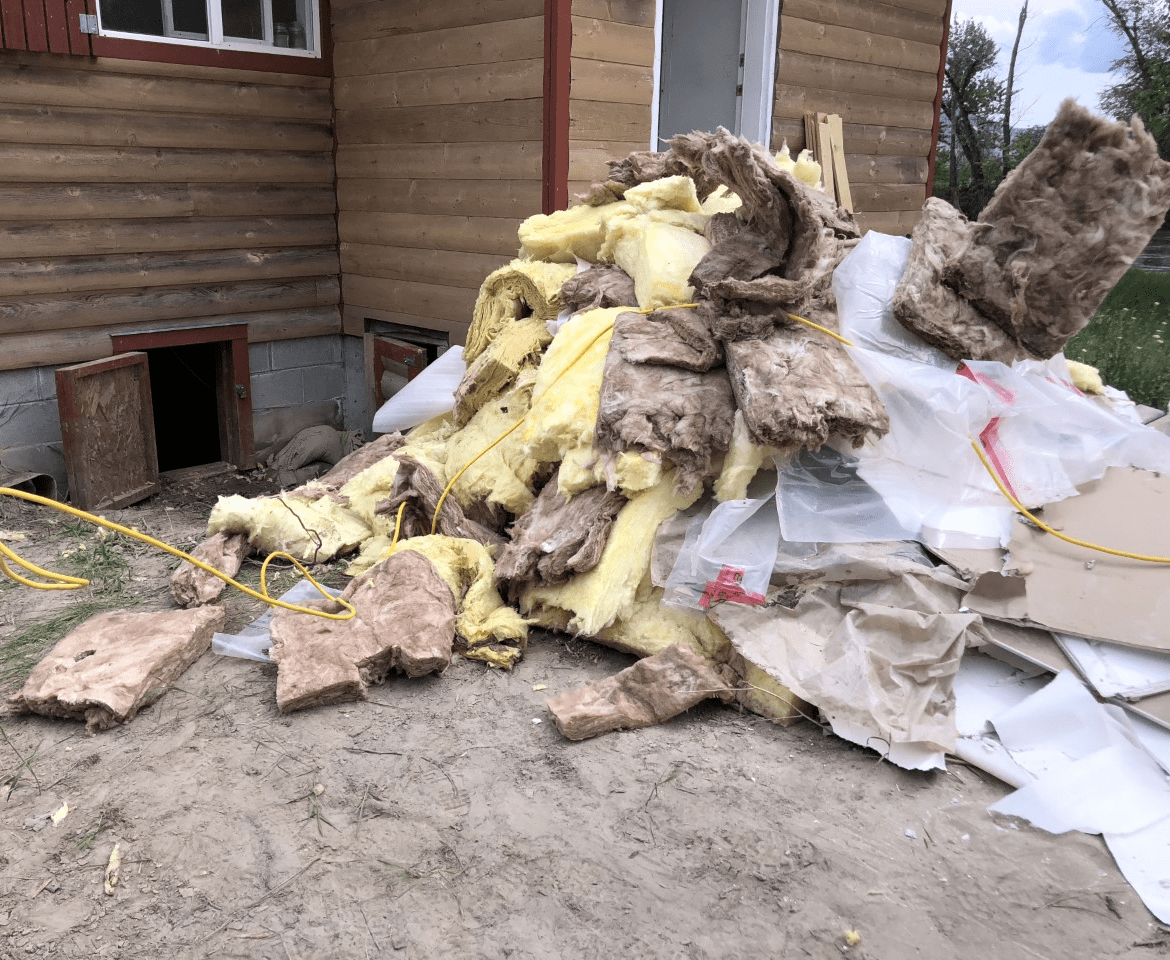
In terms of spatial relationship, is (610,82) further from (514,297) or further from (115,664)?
(115,664)

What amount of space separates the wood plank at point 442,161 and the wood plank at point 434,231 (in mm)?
267

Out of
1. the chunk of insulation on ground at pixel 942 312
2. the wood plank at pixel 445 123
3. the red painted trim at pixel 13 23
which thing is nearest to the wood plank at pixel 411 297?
the wood plank at pixel 445 123

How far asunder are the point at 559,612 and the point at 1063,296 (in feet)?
7.60

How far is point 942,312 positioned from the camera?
12.4 feet

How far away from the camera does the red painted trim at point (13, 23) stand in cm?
530

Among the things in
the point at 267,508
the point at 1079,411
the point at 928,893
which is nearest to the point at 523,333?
the point at 267,508

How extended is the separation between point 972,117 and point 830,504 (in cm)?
1458

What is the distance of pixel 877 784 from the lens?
2.72m

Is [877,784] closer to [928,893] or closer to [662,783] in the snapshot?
[928,893]

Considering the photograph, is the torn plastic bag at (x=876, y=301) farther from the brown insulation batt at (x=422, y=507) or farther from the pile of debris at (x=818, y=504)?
the brown insulation batt at (x=422, y=507)

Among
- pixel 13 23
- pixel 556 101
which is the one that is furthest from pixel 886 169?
pixel 13 23

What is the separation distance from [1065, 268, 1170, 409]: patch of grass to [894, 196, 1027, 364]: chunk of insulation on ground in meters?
3.63

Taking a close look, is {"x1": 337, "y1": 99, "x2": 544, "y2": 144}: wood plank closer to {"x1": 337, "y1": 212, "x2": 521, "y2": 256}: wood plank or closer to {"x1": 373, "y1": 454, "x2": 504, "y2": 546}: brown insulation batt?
{"x1": 337, "y1": 212, "x2": 521, "y2": 256}: wood plank

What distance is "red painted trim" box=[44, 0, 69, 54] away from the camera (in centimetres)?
550
